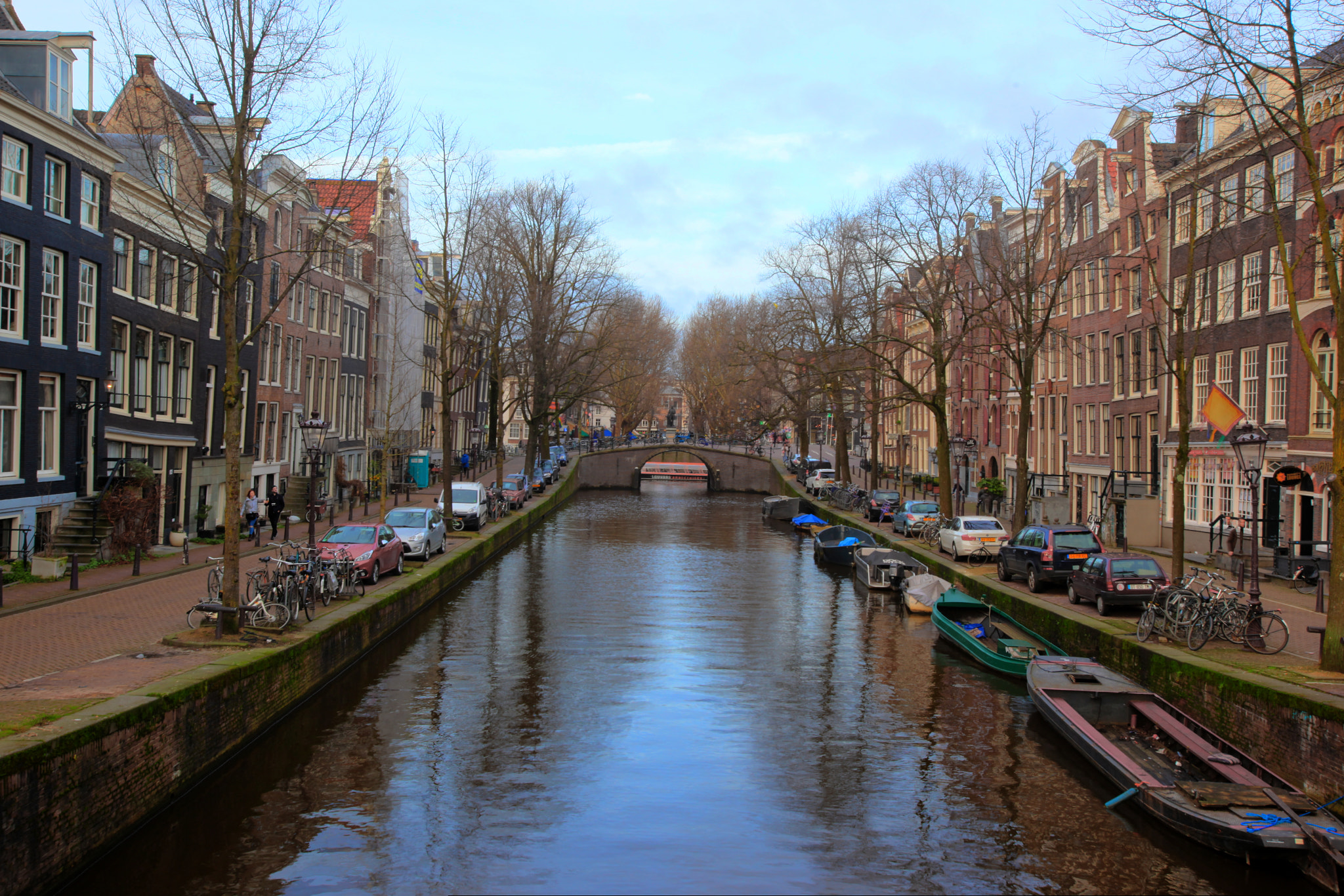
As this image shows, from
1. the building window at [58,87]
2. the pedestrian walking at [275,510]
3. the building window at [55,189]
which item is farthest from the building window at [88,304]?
the pedestrian walking at [275,510]

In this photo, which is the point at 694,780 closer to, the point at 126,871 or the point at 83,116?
the point at 126,871

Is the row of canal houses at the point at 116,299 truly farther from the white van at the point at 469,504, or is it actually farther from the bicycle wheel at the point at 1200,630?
the bicycle wheel at the point at 1200,630

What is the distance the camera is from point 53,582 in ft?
77.4

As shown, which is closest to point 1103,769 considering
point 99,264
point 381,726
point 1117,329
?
point 381,726

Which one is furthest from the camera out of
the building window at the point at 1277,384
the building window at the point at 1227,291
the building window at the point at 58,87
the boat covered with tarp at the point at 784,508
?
the boat covered with tarp at the point at 784,508

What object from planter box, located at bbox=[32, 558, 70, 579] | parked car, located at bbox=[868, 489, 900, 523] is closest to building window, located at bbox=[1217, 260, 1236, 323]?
parked car, located at bbox=[868, 489, 900, 523]

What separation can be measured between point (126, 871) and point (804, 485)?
65.5 metres

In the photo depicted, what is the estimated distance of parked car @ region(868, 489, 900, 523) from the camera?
51.2m

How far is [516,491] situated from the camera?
57.7 m

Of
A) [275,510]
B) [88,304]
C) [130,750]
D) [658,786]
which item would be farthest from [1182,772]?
[275,510]

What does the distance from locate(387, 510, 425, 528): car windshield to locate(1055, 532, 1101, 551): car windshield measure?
18.8 m

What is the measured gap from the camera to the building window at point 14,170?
24.7 m

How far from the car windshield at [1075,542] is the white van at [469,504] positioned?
2350 centimetres

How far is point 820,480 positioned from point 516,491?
22.1 m
